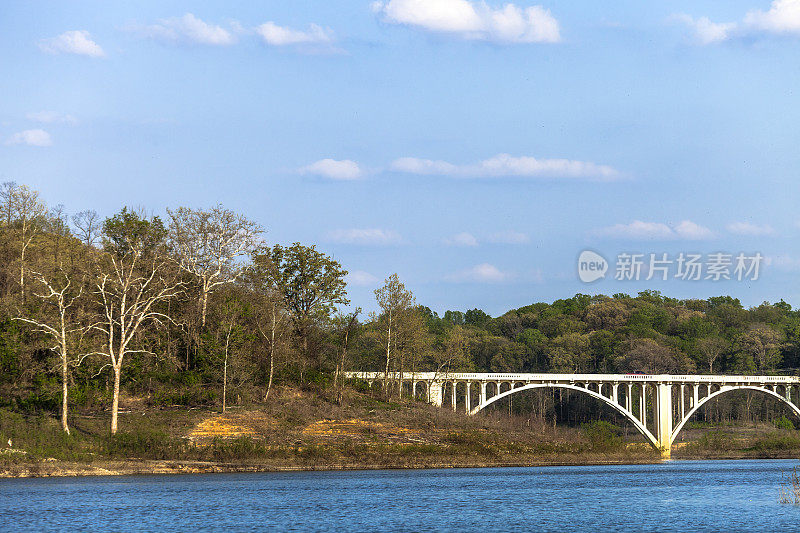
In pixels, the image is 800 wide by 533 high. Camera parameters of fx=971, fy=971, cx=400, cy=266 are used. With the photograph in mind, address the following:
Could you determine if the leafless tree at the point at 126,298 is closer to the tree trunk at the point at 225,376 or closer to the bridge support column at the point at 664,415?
the tree trunk at the point at 225,376

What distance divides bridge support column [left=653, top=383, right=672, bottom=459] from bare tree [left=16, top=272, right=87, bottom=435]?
56.9 m

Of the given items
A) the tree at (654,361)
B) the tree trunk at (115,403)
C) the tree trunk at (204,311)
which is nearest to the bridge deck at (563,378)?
the tree trunk at (204,311)

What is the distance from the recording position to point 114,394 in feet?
194

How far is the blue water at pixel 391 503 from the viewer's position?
3622 centimetres

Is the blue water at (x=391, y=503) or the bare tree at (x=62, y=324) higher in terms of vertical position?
the bare tree at (x=62, y=324)

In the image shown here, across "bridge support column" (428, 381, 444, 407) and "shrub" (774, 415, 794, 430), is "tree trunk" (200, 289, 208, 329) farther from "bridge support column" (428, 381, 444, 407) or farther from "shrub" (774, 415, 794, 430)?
"shrub" (774, 415, 794, 430)

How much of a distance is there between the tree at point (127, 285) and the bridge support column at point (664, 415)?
49.5m

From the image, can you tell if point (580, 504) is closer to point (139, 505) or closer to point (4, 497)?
point (139, 505)

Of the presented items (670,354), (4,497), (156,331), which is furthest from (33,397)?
(670,354)

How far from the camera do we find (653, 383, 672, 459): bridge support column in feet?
311

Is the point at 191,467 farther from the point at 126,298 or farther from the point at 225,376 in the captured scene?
the point at 126,298

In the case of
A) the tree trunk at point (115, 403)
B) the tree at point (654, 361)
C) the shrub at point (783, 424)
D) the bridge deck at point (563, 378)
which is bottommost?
the shrub at point (783, 424)

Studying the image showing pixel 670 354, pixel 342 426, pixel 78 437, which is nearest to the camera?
pixel 78 437

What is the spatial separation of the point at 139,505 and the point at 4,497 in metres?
6.18
